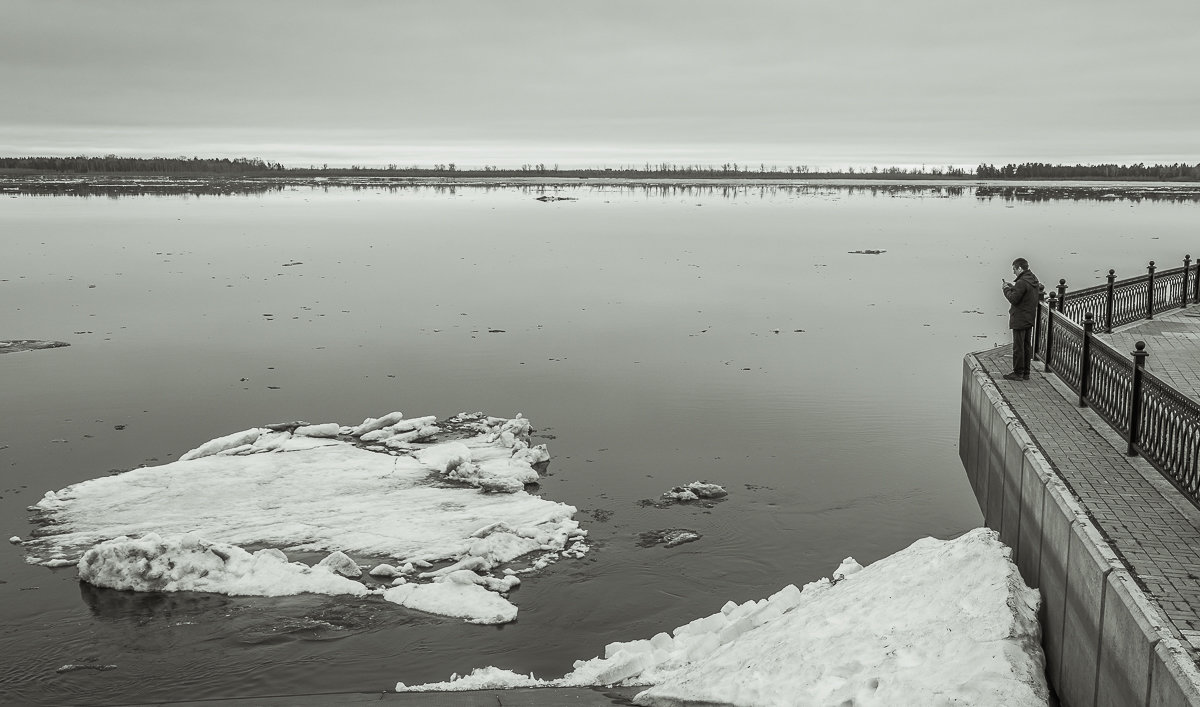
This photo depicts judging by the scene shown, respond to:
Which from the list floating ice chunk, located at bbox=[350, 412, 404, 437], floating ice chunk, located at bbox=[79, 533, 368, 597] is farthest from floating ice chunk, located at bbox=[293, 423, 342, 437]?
floating ice chunk, located at bbox=[79, 533, 368, 597]

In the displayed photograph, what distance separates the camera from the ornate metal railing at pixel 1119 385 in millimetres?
8250

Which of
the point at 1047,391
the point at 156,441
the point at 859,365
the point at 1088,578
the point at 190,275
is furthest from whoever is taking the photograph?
the point at 190,275

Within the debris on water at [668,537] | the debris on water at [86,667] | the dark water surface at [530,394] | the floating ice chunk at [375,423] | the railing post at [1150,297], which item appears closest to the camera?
the debris on water at [86,667]

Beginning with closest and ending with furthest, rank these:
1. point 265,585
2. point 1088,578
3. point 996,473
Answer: point 1088,578
point 265,585
point 996,473

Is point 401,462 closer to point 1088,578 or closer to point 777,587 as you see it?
point 777,587

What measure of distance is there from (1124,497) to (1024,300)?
5140 mm

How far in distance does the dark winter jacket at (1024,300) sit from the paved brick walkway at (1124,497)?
778 mm

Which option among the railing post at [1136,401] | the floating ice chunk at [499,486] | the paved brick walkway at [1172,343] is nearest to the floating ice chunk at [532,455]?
the floating ice chunk at [499,486]

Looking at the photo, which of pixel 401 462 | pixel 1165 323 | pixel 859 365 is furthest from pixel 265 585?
pixel 1165 323

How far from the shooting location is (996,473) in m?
11.2

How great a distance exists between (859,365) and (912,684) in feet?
46.9

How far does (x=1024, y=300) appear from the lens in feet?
42.8

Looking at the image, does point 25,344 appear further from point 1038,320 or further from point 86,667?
point 1038,320

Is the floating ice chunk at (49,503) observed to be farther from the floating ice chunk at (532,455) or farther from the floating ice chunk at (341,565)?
the floating ice chunk at (532,455)
